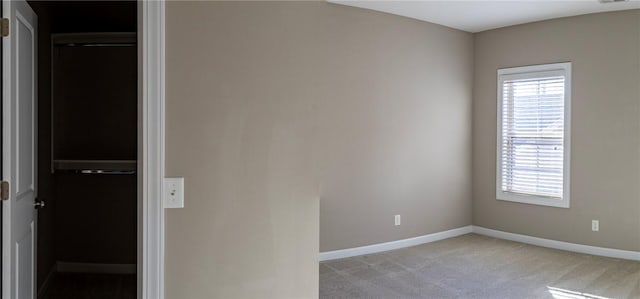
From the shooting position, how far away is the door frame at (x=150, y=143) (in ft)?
5.50

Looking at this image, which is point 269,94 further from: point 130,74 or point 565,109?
point 565,109

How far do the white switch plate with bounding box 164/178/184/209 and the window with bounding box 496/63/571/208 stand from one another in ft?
16.2

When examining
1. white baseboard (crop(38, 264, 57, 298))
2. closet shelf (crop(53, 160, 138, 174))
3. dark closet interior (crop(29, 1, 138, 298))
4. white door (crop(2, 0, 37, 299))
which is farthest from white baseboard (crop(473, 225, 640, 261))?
white door (crop(2, 0, 37, 299))

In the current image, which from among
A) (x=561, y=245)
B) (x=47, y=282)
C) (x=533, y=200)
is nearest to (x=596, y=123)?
(x=533, y=200)

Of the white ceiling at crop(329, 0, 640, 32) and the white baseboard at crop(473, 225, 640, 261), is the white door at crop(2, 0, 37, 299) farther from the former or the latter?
the white baseboard at crop(473, 225, 640, 261)

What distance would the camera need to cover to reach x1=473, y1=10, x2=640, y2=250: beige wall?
490cm

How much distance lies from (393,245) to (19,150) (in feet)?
13.1

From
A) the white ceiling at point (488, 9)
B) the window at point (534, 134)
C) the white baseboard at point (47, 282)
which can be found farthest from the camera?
the window at point (534, 134)

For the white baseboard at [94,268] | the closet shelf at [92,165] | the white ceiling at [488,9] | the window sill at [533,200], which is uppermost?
the white ceiling at [488,9]

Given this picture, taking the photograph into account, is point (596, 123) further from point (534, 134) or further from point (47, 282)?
point (47, 282)

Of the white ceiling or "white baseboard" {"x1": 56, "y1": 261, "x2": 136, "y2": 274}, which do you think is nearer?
"white baseboard" {"x1": 56, "y1": 261, "x2": 136, "y2": 274}

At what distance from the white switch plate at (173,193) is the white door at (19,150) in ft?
3.74

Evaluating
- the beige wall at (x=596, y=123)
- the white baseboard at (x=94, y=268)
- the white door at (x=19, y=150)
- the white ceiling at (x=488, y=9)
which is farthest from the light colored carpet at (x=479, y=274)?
the white ceiling at (x=488, y=9)

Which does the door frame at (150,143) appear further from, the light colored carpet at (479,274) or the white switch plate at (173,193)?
the light colored carpet at (479,274)
